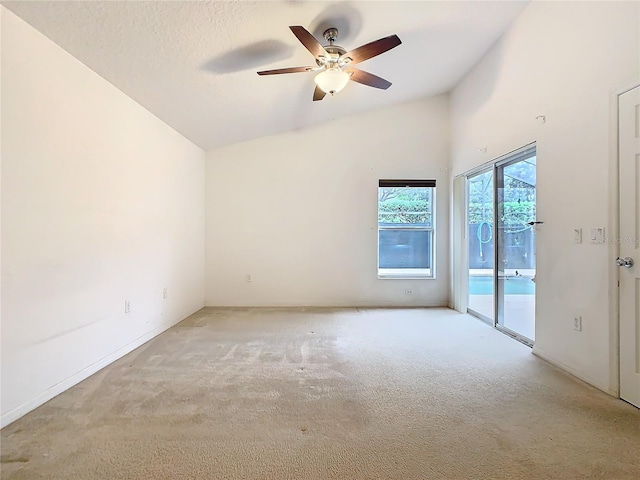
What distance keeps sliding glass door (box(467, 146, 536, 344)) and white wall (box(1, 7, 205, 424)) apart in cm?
394

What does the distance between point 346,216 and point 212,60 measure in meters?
2.88

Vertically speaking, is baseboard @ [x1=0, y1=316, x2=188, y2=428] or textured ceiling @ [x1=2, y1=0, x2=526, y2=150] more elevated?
textured ceiling @ [x1=2, y1=0, x2=526, y2=150]

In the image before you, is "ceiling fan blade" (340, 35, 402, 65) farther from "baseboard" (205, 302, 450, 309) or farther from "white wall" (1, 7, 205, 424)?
"baseboard" (205, 302, 450, 309)

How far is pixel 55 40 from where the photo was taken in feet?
6.96

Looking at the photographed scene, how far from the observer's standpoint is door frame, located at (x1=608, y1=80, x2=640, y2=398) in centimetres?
212

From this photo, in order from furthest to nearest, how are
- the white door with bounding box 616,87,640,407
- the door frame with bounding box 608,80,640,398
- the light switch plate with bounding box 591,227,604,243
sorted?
the light switch plate with bounding box 591,227,604,243
the door frame with bounding box 608,80,640,398
the white door with bounding box 616,87,640,407

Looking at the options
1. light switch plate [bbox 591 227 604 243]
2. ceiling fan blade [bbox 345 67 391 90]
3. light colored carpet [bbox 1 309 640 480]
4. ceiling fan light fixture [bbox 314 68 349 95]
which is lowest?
light colored carpet [bbox 1 309 640 480]

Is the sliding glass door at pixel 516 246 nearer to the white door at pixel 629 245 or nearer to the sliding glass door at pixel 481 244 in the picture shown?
the sliding glass door at pixel 481 244

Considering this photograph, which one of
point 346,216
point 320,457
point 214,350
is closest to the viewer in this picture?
point 320,457

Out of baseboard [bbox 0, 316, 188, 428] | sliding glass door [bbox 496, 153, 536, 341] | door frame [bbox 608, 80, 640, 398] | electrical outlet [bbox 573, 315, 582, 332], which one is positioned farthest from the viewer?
sliding glass door [bbox 496, 153, 536, 341]

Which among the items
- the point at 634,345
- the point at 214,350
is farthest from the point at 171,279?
the point at 634,345

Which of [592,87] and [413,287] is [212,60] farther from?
[413,287]

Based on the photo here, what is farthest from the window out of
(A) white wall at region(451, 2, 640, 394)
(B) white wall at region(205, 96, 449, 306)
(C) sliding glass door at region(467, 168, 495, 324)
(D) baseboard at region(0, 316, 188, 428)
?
(D) baseboard at region(0, 316, 188, 428)

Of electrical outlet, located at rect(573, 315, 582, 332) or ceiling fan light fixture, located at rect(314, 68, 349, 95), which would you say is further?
ceiling fan light fixture, located at rect(314, 68, 349, 95)
